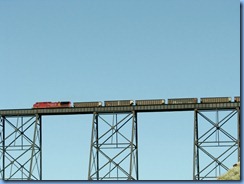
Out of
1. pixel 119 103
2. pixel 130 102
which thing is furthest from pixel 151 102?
pixel 119 103

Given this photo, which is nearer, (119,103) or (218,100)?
(218,100)

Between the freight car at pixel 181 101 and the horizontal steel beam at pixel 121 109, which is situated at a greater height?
the freight car at pixel 181 101

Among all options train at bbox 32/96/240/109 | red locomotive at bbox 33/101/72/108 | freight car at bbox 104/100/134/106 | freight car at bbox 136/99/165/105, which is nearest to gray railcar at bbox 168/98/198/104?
train at bbox 32/96/240/109

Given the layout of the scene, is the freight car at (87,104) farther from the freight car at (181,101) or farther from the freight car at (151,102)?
the freight car at (181,101)

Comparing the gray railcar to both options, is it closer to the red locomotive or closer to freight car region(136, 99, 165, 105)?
freight car region(136, 99, 165, 105)

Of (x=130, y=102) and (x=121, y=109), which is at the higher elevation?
(x=130, y=102)

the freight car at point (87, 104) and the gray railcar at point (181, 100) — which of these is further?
the freight car at point (87, 104)

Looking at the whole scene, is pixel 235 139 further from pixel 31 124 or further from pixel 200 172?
pixel 31 124

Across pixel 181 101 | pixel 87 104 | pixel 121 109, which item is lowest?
pixel 121 109

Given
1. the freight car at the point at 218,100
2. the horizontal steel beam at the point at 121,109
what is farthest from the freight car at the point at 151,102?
the freight car at the point at 218,100

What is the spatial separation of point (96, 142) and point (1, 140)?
361 inches

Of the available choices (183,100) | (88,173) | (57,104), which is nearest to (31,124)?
(57,104)

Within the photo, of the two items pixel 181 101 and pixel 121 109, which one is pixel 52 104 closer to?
pixel 121 109

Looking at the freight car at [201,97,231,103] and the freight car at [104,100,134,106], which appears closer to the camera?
the freight car at [201,97,231,103]
